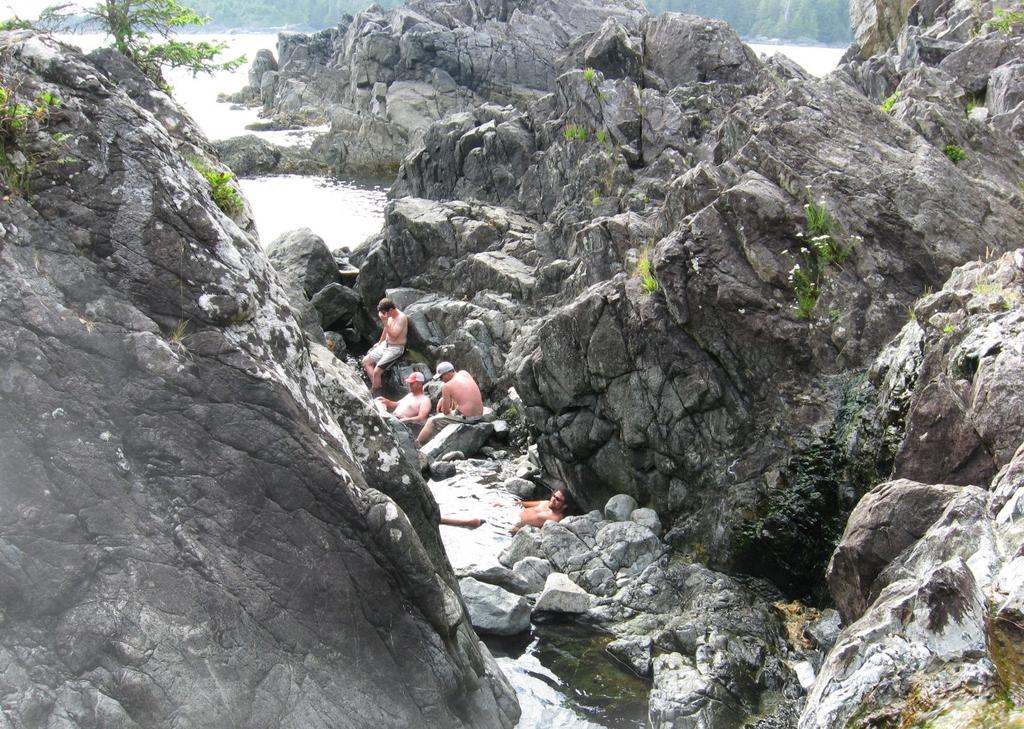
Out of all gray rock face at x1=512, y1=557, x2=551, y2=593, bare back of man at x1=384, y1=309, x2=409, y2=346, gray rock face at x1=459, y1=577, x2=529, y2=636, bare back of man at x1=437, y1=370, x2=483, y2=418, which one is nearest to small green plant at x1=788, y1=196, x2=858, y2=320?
gray rock face at x1=512, y1=557, x2=551, y2=593

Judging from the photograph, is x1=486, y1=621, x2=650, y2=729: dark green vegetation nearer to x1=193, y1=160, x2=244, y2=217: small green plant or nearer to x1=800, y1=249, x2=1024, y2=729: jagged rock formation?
x1=800, y1=249, x2=1024, y2=729: jagged rock formation

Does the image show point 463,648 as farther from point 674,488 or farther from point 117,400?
point 674,488

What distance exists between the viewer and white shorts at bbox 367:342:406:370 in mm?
22250

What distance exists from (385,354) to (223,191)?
12711 mm

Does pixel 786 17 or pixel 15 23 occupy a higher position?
pixel 15 23

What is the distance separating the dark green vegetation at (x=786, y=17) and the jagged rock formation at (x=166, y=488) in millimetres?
89075

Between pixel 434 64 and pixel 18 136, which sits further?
pixel 434 64

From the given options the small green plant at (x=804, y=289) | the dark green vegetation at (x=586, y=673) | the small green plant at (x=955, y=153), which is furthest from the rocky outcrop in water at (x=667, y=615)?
the small green plant at (x=955, y=153)

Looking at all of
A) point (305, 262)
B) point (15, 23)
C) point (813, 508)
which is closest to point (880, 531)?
point (813, 508)

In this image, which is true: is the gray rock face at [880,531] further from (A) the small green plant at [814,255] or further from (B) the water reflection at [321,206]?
(B) the water reflection at [321,206]

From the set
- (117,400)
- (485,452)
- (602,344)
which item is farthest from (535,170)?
(117,400)

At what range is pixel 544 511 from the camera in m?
14.9

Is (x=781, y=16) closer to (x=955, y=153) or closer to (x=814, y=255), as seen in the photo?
(x=955, y=153)

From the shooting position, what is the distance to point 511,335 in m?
21.8
